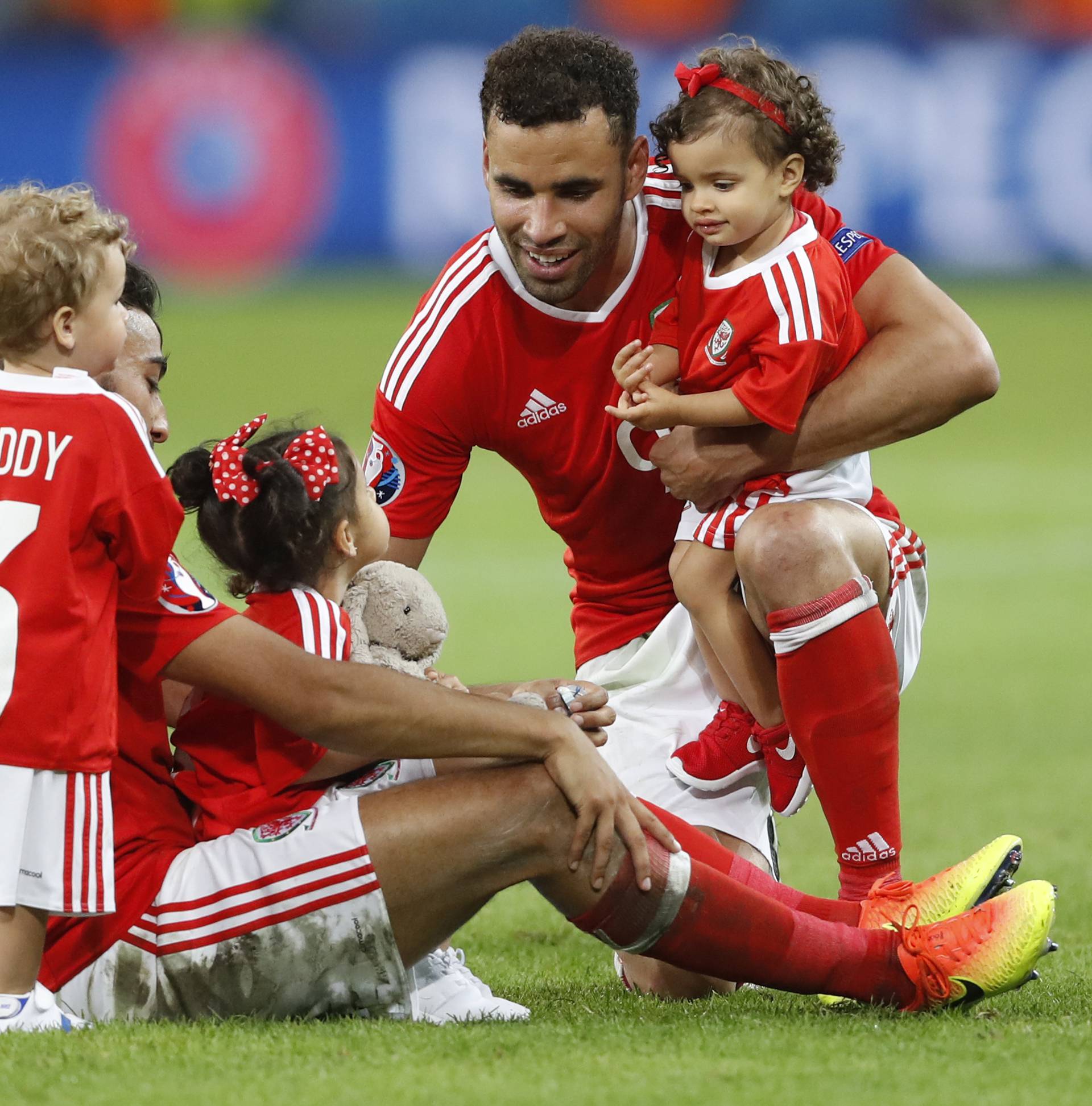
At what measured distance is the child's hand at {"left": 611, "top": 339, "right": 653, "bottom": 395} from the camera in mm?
3543

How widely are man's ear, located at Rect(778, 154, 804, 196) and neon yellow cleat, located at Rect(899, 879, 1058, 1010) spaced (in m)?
1.46

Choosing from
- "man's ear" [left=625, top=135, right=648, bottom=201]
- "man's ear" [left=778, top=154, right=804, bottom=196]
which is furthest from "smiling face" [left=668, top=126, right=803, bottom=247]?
"man's ear" [left=625, top=135, right=648, bottom=201]

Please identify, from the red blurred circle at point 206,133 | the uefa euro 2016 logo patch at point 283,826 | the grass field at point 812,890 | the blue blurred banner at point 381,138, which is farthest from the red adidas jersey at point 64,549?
the red blurred circle at point 206,133

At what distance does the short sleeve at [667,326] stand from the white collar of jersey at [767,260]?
10cm

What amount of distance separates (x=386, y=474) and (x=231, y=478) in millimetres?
1024

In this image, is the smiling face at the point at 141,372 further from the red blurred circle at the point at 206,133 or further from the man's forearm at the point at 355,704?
the red blurred circle at the point at 206,133

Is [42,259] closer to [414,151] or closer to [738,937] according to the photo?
[738,937]

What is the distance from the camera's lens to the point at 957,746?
6695 millimetres

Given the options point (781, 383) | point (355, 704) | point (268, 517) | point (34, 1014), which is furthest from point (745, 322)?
point (34, 1014)

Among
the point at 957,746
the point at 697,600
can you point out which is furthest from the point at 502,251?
the point at 957,746

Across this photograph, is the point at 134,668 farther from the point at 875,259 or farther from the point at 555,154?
the point at 875,259

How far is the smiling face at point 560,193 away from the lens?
3.58m

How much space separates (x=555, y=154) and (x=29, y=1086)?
205cm

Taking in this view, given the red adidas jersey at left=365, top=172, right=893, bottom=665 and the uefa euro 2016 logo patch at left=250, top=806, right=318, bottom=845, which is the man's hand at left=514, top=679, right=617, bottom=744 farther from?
the red adidas jersey at left=365, top=172, right=893, bottom=665
